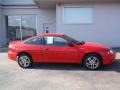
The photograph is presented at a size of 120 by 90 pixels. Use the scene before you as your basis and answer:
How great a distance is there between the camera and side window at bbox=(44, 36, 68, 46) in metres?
11.1

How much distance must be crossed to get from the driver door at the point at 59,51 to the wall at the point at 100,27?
6.71m

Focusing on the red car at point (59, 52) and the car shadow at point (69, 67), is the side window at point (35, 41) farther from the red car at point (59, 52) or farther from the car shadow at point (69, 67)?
the car shadow at point (69, 67)

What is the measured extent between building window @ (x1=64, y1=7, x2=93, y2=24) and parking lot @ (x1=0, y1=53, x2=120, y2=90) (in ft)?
21.4

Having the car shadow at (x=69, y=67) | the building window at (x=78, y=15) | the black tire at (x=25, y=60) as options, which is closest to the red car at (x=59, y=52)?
the black tire at (x=25, y=60)

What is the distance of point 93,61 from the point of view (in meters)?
10.8

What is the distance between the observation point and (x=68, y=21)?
59.2ft

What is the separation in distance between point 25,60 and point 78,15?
777 cm

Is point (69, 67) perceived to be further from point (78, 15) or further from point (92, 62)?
point (78, 15)

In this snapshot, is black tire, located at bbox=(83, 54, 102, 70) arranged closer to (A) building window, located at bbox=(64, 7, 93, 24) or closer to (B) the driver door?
(B) the driver door

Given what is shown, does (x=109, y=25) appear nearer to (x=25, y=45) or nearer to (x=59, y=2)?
(x=59, y=2)

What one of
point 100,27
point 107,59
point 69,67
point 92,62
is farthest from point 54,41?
point 100,27

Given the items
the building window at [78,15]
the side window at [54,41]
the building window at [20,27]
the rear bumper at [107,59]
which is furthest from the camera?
the building window at [20,27]

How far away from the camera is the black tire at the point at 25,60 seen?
1126 centimetres

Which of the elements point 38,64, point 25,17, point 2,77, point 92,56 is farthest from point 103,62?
point 25,17
